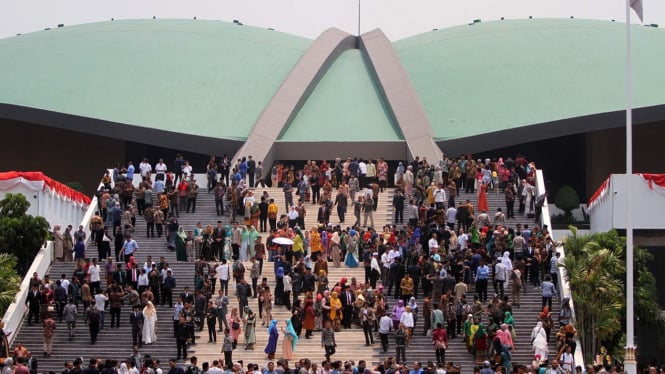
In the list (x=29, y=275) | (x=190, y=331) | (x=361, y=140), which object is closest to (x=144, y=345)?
(x=190, y=331)

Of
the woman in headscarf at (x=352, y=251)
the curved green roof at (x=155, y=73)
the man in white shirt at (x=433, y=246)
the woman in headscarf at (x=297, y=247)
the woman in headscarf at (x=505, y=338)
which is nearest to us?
the woman in headscarf at (x=505, y=338)

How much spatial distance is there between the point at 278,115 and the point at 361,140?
10.5 feet

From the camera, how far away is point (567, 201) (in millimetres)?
57031

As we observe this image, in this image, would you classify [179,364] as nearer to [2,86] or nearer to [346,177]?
[346,177]

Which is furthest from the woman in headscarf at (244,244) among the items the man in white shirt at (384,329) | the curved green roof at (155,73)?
the curved green roof at (155,73)

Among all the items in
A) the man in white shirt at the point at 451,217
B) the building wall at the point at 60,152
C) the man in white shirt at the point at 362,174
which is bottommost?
the man in white shirt at the point at 451,217

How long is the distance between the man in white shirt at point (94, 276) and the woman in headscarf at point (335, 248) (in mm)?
6183

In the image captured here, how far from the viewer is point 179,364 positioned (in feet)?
130

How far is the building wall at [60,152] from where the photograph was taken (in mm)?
63000

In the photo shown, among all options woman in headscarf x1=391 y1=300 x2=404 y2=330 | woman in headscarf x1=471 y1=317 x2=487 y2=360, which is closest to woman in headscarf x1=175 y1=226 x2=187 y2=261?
woman in headscarf x1=391 y1=300 x2=404 y2=330

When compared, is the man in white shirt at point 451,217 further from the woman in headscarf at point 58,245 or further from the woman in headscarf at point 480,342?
the woman in headscarf at point 58,245

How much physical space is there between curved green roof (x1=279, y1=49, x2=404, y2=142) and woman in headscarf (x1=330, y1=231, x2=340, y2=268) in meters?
15.0

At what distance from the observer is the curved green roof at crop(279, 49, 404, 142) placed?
59.9 m

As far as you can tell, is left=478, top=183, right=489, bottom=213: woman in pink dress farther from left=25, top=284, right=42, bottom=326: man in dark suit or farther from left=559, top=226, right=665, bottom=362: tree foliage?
left=25, top=284, right=42, bottom=326: man in dark suit
